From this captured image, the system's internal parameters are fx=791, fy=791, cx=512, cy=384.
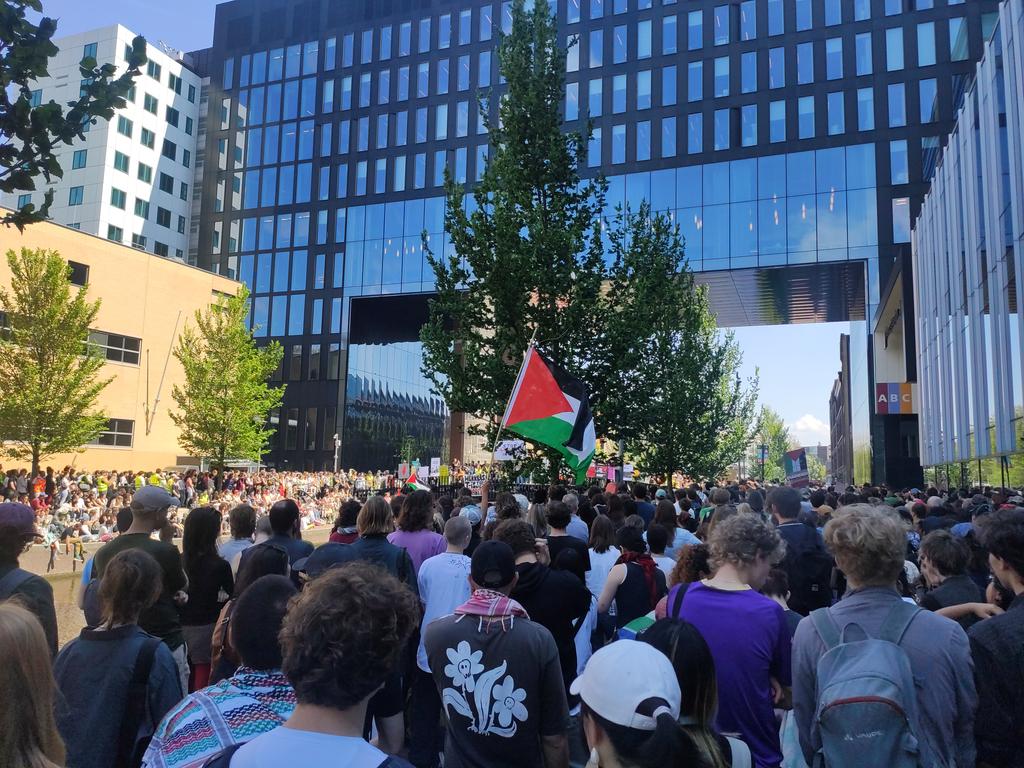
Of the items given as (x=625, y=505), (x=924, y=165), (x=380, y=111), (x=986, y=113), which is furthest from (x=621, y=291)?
(x=380, y=111)

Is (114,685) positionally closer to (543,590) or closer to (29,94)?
A: (543,590)

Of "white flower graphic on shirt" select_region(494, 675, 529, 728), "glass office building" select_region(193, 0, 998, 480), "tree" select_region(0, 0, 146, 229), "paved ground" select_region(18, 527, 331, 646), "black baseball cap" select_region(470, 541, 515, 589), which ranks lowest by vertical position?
"paved ground" select_region(18, 527, 331, 646)

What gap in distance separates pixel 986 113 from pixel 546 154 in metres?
15.9

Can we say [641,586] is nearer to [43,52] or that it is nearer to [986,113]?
[43,52]

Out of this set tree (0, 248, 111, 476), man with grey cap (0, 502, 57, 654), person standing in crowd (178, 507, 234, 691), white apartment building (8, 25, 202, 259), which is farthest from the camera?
white apartment building (8, 25, 202, 259)

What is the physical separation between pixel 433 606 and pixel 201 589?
1652mm

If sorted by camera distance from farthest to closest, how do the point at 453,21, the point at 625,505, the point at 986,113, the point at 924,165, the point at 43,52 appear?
the point at 453,21
the point at 924,165
the point at 986,113
the point at 625,505
the point at 43,52

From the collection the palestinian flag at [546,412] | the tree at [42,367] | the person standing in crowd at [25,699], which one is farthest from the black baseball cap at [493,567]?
the tree at [42,367]

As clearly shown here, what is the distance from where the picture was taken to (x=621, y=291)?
1702 centimetres

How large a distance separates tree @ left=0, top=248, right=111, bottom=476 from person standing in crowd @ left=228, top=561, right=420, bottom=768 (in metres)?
32.3

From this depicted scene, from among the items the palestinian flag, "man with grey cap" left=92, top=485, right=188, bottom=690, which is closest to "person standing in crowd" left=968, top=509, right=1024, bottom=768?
"man with grey cap" left=92, top=485, right=188, bottom=690

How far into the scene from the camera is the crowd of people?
2.12 meters

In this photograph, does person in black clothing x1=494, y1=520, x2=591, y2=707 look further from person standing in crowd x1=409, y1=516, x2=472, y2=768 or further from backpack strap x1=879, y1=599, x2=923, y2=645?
backpack strap x1=879, y1=599, x2=923, y2=645

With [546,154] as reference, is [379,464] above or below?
below
